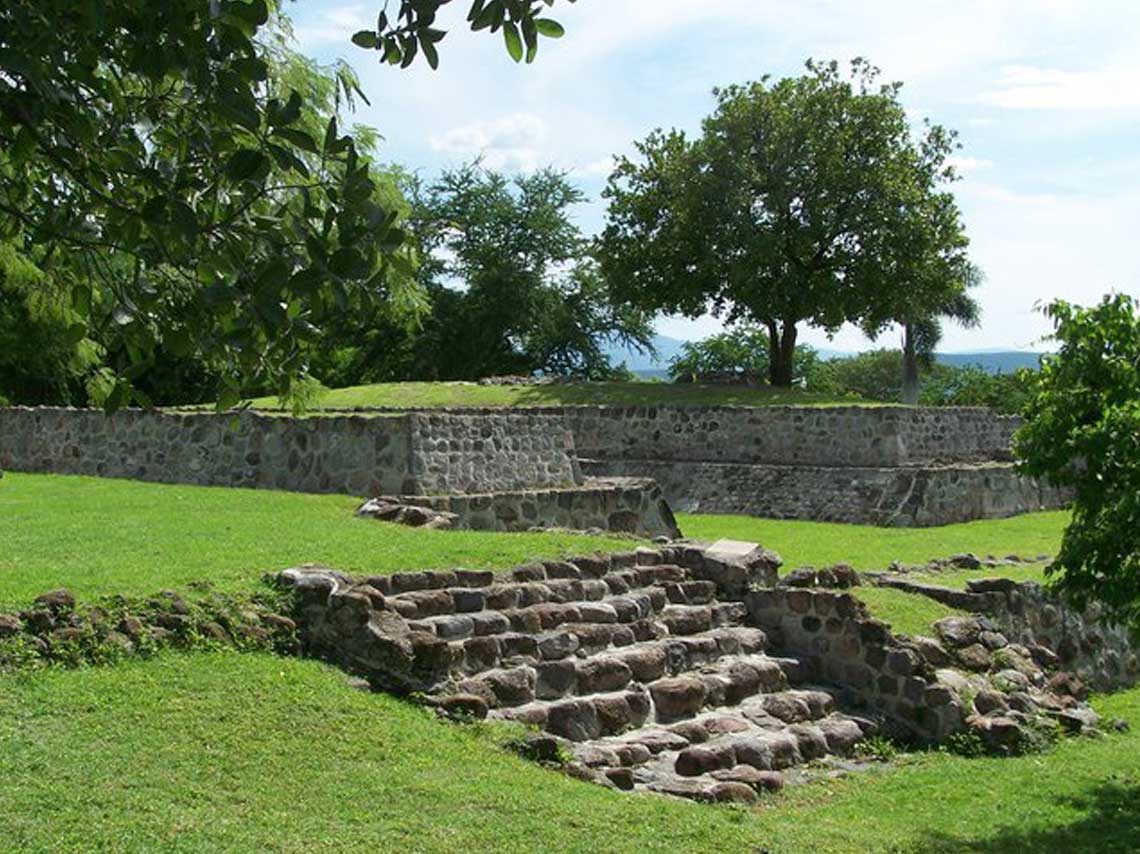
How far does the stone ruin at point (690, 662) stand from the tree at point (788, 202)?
58.7 ft

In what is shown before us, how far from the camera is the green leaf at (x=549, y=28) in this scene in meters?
4.39

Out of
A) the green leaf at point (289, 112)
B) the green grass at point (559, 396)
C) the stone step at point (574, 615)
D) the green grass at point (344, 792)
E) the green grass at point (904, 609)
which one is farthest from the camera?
the green grass at point (559, 396)

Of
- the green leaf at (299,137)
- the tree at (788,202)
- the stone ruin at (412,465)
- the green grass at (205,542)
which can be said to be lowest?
the green grass at (205,542)

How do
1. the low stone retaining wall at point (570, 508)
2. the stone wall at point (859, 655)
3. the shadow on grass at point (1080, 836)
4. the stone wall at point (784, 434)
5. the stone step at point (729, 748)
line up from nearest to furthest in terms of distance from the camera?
the shadow on grass at point (1080, 836), the stone step at point (729, 748), the stone wall at point (859, 655), the low stone retaining wall at point (570, 508), the stone wall at point (784, 434)

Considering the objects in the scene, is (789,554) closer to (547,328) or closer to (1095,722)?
(1095,722)

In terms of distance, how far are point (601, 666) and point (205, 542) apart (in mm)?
3629

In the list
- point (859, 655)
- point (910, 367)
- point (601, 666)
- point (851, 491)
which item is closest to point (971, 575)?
point (859, 655)

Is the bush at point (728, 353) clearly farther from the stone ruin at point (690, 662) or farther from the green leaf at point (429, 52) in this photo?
the green leaf at point (429, 52)

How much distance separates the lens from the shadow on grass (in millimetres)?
7859

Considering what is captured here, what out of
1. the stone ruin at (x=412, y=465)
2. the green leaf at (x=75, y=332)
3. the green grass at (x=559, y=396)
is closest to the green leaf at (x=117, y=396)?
the green leaf at (x=75, y=332)

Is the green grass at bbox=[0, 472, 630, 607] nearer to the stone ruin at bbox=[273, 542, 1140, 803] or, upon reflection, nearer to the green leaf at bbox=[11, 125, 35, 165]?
the stone ruin at bbox=[273, 542, 1140, 803]

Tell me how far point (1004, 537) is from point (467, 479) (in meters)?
8.54

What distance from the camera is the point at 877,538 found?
768 inches

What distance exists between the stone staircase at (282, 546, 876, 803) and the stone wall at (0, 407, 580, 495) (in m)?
4.66
